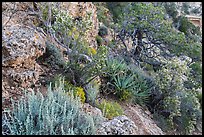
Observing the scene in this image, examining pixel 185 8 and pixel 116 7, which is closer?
pixel 116 7

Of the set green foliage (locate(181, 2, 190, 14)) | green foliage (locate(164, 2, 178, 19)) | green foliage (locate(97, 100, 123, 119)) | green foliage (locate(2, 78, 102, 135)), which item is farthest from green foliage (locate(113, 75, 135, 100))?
green foliage (locate(181, 2, 190, 14))

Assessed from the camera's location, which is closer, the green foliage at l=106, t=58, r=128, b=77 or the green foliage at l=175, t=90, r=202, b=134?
the green foliage at l=106, t=58, r=128, b=77

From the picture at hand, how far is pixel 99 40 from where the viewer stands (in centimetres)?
930

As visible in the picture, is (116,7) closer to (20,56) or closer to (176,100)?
(176,100)

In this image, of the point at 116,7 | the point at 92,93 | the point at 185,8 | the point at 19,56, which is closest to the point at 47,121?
the point at 19,56

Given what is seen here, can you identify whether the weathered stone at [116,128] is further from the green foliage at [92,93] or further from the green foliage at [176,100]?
the green foliage at [176,100]

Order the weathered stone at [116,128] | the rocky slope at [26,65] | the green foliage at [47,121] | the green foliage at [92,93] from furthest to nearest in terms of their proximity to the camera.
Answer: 1. the green foliage at [92,93]
2. the rocky slope at [26,65]
3. the weathered stone at [116,128]
4. the green foliage at [47,121]

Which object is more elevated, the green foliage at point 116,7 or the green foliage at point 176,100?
the green foliage at point 116,7

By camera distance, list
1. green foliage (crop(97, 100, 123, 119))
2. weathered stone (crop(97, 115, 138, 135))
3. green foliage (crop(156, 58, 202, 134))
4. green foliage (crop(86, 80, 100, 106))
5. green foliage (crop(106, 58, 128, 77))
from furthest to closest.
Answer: green foliage (crop(156, 58, 202, 134)), green foliage (crop(106, 58, 128, 77)), green foliage (crop(86, 80, 100, 106)), green foliage (crop(97, 100, 123, 119)), weathered stone (crop(97, 115, 138, 135))

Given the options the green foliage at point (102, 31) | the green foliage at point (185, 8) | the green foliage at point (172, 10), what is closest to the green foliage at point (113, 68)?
the green foliage at point (102, 31)

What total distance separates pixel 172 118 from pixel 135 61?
314 centimetres

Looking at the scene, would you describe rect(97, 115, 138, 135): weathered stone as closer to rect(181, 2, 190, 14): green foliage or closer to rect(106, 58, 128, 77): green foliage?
rect(106, 58, 128, 77): green foliage

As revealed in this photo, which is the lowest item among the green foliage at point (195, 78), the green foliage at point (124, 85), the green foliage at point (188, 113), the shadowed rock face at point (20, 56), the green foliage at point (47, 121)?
the green foliage at point (188, 113)

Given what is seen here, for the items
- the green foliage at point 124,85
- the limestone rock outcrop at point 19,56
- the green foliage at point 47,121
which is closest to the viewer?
the green foliage at point 47,121
